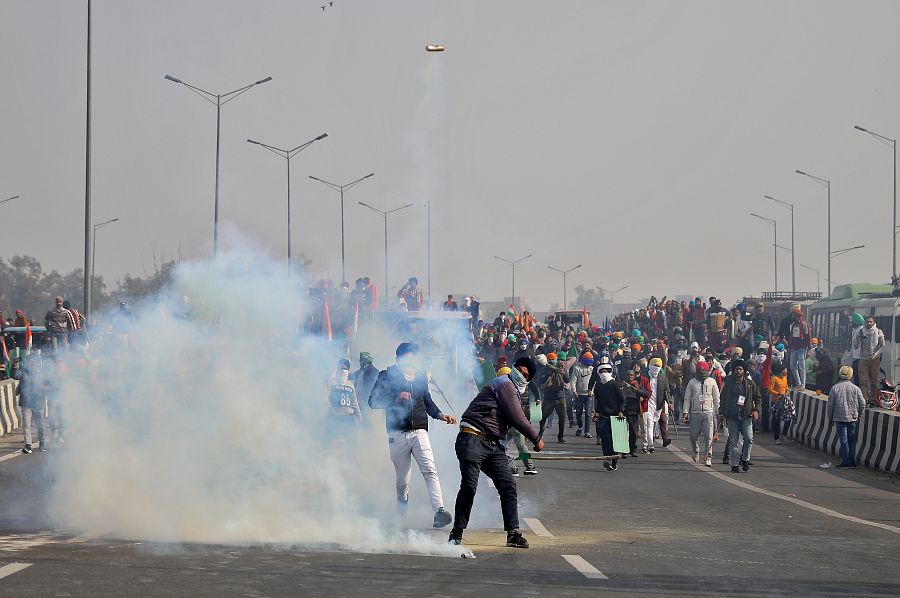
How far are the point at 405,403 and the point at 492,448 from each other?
1318 millimetres

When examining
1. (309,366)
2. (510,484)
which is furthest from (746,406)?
(510,484)

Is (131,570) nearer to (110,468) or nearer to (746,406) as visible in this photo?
(110,468)

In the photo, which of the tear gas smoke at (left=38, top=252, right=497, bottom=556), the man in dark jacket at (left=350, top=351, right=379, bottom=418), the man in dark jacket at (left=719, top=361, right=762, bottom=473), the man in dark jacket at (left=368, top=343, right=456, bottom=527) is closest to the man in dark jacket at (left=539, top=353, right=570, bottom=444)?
the man in dark jacket at (left=719, top=361, right=762, bottom=473)

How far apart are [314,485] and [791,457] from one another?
13.4 metres

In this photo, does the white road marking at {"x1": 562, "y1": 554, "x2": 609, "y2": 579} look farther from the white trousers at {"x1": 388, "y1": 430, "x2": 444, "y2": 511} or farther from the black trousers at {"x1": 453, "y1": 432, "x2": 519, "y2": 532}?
the white trousers at {"x1": 388, "y1": 430, "x2": 444, "y2": 511}

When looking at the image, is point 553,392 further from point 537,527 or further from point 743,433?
point 537,527

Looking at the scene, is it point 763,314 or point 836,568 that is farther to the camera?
point 763,314

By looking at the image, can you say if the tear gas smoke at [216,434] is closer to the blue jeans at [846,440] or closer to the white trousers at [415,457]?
the white trousers at [415,457]

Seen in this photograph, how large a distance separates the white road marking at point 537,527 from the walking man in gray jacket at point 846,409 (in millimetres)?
9634

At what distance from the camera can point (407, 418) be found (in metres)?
12.9

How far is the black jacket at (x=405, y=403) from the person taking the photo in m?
12.9

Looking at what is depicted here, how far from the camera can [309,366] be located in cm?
1567

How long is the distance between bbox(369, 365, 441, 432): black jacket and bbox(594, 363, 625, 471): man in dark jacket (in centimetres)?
945

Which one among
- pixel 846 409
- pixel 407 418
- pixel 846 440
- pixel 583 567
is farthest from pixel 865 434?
pixel 583 567
